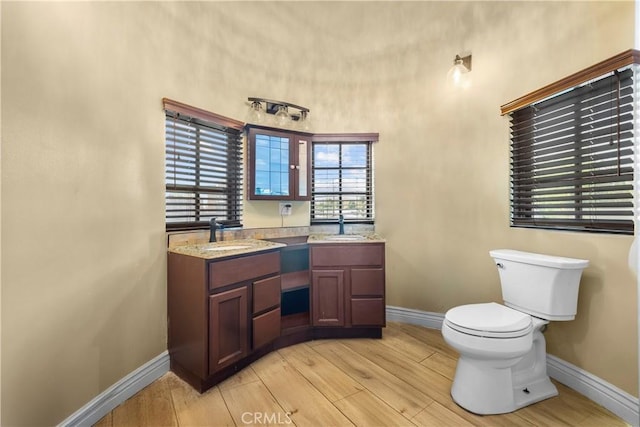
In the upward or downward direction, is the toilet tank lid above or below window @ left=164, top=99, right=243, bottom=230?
below

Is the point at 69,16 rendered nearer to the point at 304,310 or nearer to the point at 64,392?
the point at 64,392

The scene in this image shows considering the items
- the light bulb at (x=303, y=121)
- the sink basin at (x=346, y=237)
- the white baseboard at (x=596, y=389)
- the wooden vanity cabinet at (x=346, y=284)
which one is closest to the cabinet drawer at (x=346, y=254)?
the wooden vanity cabinet at (x=346, y=284)

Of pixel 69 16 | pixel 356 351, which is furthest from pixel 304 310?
pixel 69 16

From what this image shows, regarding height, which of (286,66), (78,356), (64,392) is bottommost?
(64,392)

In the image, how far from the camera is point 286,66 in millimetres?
2559

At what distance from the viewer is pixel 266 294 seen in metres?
1.97

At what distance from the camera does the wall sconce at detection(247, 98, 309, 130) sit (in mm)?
2402

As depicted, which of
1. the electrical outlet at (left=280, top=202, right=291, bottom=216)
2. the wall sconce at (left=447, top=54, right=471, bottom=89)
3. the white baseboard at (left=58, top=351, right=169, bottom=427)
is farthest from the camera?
the electrical outlet at (left=280, top=202, right=291, bottom=216)

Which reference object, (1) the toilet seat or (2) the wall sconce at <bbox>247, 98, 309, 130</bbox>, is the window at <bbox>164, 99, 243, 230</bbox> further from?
(1) the toilet seat

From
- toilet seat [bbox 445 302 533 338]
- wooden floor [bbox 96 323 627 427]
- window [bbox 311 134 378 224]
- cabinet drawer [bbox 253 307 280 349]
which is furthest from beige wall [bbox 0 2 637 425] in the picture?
cabinet drawer [bbox 253 307 280 349]

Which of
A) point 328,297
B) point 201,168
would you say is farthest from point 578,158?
point 201,168

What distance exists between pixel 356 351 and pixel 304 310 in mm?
691

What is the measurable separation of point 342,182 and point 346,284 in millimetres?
1044

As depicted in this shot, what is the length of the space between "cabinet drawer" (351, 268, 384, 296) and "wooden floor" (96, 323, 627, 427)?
46 centimetres
